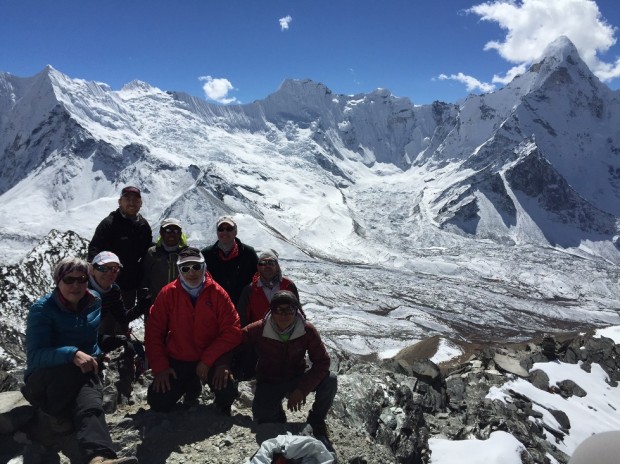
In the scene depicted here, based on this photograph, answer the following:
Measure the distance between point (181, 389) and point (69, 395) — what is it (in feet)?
6.40

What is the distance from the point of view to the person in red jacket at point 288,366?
8.12 metres

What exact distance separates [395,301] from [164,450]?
408 feet

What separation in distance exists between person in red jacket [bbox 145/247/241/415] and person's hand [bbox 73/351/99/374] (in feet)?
4.06

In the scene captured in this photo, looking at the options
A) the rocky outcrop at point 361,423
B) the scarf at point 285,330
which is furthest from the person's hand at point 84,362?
the scarf at point 285,330

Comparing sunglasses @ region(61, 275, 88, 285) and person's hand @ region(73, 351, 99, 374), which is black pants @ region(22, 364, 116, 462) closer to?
person's hand @ region(73, 351, 99, 374)

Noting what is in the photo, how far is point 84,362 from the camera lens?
6715 mm

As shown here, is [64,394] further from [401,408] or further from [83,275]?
[401,408]

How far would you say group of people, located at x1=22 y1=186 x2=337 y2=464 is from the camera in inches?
268

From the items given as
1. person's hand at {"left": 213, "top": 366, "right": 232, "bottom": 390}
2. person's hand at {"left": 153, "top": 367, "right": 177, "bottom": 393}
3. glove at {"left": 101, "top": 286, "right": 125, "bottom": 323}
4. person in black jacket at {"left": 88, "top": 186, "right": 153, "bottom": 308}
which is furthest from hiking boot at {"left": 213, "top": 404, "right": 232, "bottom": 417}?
person in black jacket at {"left": 88, "top": 186, "right": 153, "bottom": 308}

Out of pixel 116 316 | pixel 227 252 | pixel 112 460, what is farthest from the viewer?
pixel 227 252

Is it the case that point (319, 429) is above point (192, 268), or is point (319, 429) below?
below

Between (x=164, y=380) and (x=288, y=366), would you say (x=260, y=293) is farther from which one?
(x=164, y=380)

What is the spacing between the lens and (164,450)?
24.1ft

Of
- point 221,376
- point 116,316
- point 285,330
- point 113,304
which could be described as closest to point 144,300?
point 116,316
